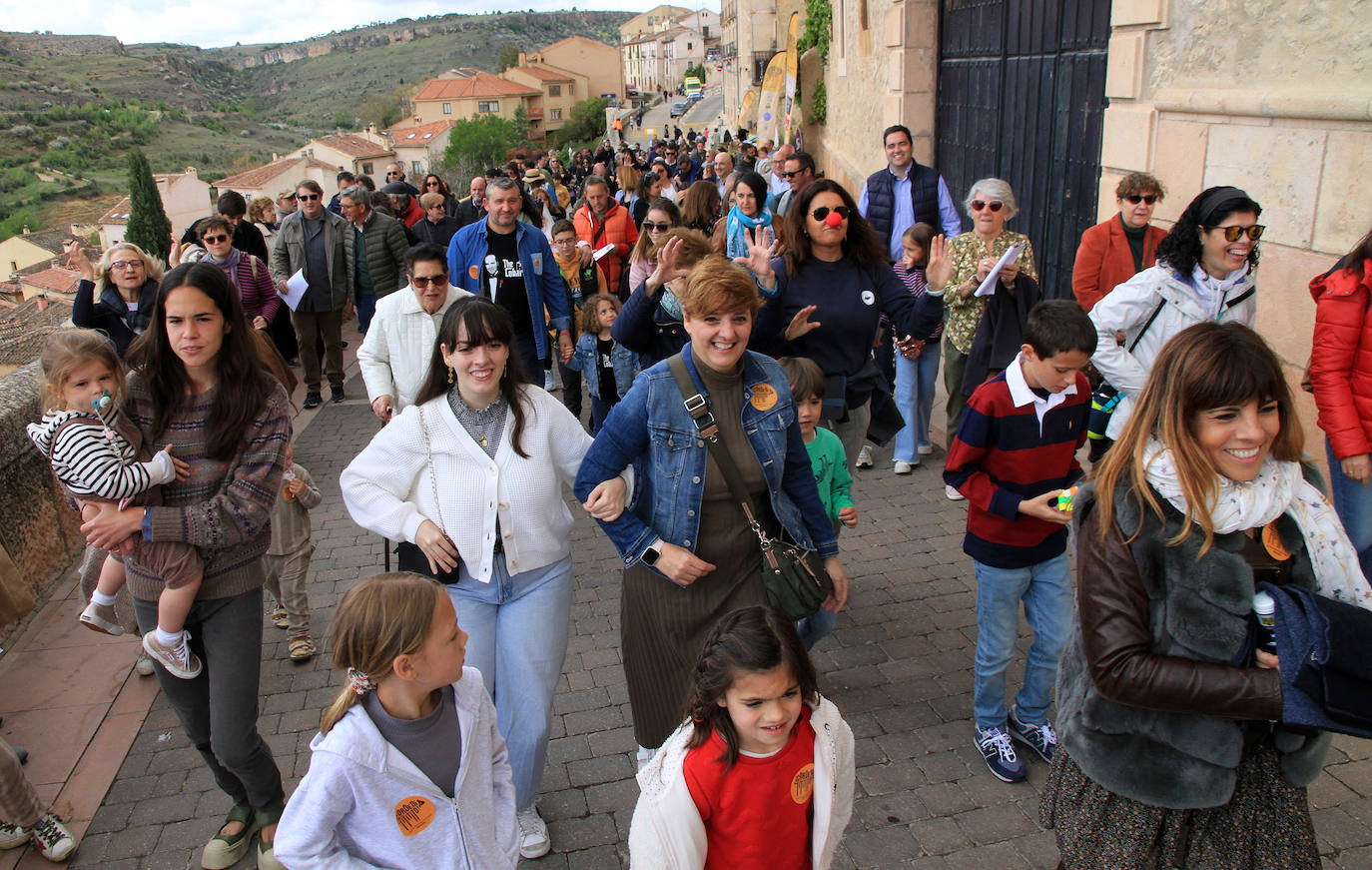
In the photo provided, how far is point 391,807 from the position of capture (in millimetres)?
2311

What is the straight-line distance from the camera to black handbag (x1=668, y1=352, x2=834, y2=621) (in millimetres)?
2984

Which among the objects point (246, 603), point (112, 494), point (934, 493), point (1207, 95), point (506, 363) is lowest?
point (934, 493)

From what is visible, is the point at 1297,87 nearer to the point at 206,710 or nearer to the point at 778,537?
the point at 778,537

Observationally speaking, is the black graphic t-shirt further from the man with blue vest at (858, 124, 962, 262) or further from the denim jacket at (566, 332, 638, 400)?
the man with blue vest at (858, 124, 962, 262)

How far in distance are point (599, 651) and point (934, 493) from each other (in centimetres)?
275

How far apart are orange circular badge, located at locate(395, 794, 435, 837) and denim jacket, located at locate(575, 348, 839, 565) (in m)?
0.97

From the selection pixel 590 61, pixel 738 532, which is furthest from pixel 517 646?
pixel 590 61

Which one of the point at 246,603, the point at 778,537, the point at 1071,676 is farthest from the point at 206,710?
the point at 1071,676

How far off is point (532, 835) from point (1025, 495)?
2.13 meters

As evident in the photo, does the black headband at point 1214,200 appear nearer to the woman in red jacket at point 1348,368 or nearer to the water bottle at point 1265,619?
the woman in red jacket at point 1348,368

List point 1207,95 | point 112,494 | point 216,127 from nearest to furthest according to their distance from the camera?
point 112,494
point 1207,95
point 216,127

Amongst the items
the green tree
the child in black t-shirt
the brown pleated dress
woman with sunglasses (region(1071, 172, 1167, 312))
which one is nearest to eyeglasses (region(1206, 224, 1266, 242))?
woman with sunglasses (region(1071, 172, 1167, 312))

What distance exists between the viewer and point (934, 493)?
6.44 meters

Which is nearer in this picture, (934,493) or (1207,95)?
(1207,95)
